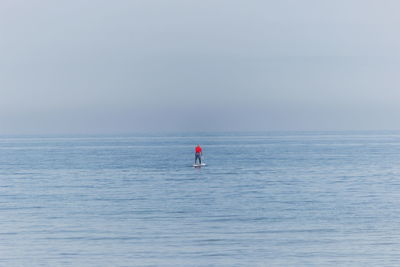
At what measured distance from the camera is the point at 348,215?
2738 cm

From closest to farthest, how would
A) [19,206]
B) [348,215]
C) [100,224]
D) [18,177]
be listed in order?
[100,224], [348,215], [19,206], [18,177]

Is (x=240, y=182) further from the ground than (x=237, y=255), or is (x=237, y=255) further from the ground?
(x=240, y=182)

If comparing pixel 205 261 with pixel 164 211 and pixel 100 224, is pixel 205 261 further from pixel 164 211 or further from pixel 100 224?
pixel 164 211

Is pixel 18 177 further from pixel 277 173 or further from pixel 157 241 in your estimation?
pixel 157 241

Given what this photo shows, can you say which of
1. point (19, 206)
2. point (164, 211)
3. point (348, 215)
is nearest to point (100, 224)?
point (164, 211)

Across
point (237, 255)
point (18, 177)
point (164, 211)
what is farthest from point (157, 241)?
point (18, 177)

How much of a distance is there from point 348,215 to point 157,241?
841cm

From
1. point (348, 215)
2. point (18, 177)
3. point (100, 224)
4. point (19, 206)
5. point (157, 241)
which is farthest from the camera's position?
point (18, 177)

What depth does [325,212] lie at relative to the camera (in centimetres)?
2842

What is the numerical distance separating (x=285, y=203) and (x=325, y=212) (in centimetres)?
327

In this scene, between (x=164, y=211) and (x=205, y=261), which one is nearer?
(x=205, y=261)

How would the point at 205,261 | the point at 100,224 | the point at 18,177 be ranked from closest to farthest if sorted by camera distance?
the point at 205,261
the point at 100,224
the point at 18,177

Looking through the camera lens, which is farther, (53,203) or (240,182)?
(240,182)

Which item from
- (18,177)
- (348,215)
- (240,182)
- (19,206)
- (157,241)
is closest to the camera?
(157,241)
